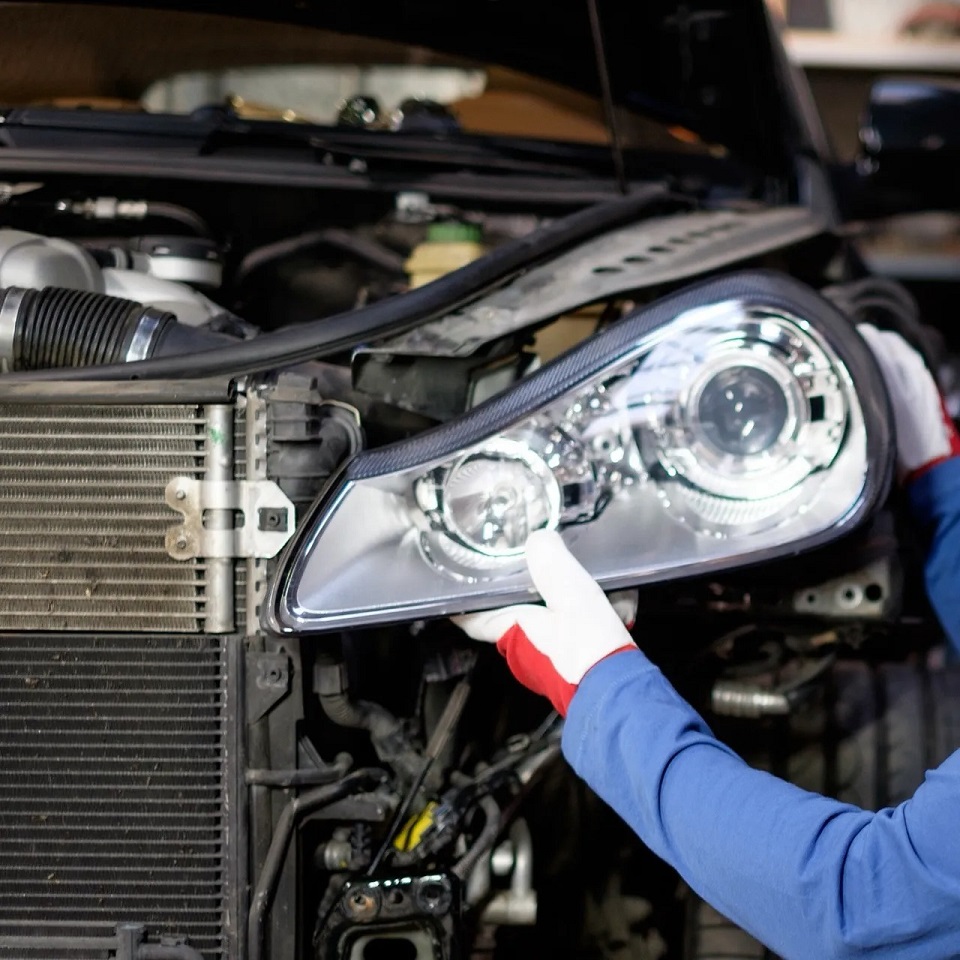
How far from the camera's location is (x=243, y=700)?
116 centimetres

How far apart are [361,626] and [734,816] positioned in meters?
0.40

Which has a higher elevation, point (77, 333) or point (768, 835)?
point (77, 333)

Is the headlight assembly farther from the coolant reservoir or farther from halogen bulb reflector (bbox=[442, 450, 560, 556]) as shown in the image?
the coolant reservoir

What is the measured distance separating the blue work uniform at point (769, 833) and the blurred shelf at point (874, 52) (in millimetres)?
3322

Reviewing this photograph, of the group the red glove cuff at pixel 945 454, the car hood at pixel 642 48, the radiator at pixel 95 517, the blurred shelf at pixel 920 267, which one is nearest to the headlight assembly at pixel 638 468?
the radiator at pixel 95 517

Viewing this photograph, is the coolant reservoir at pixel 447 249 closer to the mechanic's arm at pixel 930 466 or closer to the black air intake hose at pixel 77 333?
the black air intake hose at pixel 77 333

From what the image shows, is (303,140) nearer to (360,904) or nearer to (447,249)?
(447,249)

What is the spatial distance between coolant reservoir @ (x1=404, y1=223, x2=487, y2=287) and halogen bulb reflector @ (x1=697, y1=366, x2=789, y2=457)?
1.56ft

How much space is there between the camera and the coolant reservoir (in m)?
1.52

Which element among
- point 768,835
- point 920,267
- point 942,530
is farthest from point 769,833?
point 920,267

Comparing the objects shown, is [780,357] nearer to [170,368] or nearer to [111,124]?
[170,368]

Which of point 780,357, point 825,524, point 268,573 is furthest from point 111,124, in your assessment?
point 825,524

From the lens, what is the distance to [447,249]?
1.53 m

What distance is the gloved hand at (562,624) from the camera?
3.63ft
